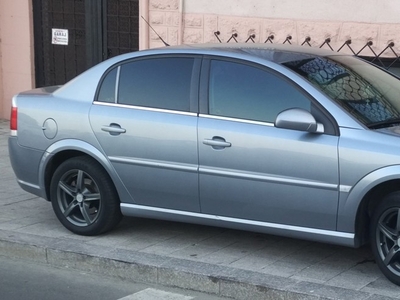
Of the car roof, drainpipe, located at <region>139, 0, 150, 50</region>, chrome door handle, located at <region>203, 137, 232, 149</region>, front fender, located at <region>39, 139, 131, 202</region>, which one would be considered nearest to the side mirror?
chrome door handle, located at <region>203, 137, 232, 149</region>

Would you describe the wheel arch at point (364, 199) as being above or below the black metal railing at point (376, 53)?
below

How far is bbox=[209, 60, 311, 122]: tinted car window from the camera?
6.05 metres

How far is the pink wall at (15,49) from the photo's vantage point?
13258mm

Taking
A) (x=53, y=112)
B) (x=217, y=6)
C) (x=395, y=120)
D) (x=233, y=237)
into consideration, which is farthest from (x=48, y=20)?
(x=395, y=120)

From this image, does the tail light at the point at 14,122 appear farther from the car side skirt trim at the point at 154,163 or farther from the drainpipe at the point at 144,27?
the drainpipe at the point at 144,27

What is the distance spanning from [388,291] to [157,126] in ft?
7.22

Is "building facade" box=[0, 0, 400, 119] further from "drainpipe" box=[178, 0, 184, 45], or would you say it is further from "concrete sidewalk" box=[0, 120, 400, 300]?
"concrete sidewalk" box=[0, 120, 400, 300]

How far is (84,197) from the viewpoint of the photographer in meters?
6.91

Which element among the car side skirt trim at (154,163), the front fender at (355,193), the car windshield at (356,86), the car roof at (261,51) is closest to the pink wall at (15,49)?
the car roof at (261,51)

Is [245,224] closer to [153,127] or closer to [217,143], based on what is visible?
[217,143]

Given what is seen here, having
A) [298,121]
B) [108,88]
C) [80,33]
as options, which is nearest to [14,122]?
[108,88]

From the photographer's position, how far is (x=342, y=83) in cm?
625

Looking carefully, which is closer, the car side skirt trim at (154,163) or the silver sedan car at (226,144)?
the silver sedan car at (226,144)

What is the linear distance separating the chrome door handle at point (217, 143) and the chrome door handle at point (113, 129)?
804mm
